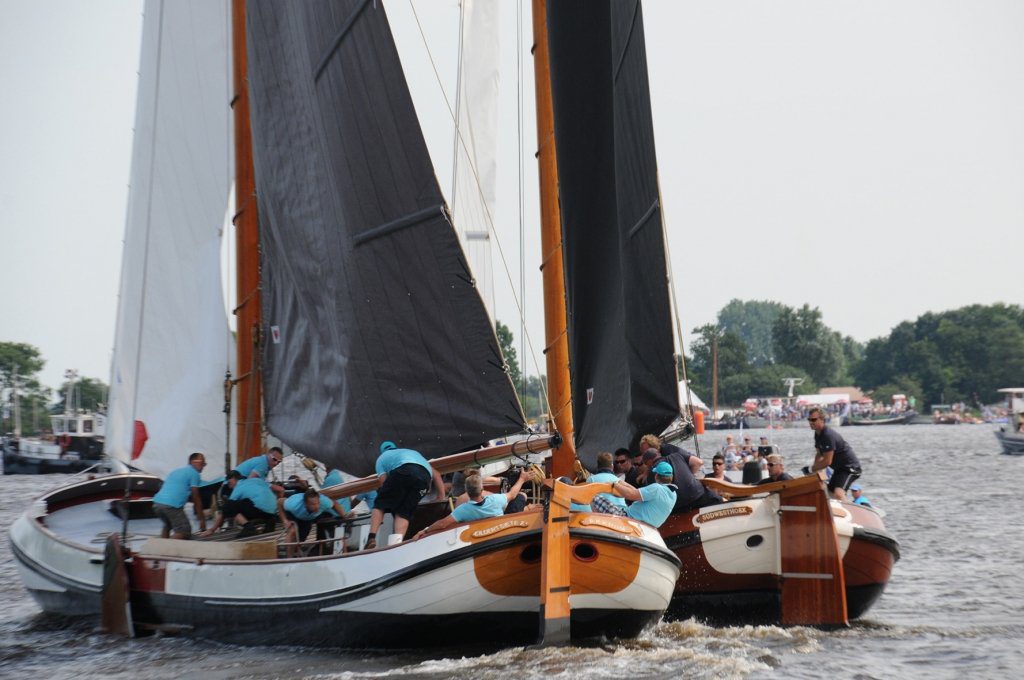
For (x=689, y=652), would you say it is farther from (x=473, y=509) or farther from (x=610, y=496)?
(x=473, y=509)

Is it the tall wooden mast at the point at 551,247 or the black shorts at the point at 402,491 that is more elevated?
the tall wooden mast at the point at 551,247

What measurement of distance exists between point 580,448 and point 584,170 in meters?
4.75

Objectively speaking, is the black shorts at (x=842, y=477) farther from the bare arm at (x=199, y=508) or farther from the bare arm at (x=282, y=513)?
the bare arm at (x=199, y=508)

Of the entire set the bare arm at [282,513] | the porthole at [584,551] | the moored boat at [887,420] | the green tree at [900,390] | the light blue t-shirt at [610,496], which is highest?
the green tree at [900,390]

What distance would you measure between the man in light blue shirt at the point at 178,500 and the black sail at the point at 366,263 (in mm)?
1485

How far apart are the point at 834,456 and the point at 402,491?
6.21m

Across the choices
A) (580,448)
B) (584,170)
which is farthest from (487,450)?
(584,170)

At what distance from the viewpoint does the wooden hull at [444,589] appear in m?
11.9

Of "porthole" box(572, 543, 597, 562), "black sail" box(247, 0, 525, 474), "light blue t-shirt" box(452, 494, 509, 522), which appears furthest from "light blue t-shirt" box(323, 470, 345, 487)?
"porthole" box(572, 543, 597, 562)

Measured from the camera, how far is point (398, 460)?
13.4 meters

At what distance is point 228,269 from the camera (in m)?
19.0

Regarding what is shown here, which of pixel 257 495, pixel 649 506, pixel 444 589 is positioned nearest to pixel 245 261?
pixel 257 495

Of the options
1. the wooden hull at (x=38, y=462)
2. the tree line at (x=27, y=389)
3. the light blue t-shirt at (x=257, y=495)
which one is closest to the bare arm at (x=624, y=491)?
the light blue t-shirt at (x=257, y=495)

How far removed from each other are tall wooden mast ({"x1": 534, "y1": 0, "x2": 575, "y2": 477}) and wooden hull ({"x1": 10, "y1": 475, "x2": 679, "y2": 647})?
22.3ft
